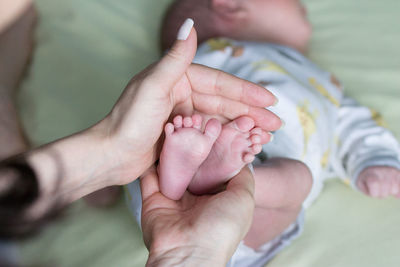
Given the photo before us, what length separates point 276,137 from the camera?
884 millimetres

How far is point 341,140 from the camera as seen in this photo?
103cm

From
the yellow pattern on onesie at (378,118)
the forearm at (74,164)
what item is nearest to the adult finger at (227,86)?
the forearm at (74,164)

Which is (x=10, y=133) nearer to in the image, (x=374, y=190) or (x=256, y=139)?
(x=256, y=139)

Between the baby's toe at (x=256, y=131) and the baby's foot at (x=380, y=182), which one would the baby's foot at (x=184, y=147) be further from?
the baby's foot at (x=380, y=182)

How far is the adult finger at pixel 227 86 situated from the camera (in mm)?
709

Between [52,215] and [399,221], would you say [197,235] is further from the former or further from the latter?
[399,221]

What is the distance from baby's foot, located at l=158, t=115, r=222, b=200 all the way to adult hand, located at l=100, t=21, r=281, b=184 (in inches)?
1.6

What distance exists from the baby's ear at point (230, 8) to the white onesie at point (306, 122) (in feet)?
0.50

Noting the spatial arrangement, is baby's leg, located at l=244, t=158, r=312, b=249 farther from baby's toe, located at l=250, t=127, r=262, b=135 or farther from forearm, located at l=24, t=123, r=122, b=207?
forearm, located at l=24, t=123, r=122, b=207

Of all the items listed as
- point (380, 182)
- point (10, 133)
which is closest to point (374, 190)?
point (380, 182)

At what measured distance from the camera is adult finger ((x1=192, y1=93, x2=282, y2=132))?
72cm

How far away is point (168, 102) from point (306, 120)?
0.39 metres

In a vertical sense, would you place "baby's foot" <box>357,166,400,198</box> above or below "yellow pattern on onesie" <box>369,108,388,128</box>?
below

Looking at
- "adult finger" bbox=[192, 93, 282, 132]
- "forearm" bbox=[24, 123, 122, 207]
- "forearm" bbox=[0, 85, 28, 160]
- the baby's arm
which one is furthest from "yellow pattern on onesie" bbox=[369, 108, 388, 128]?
"forearm" bbox=[0, 85, 28, 160]
